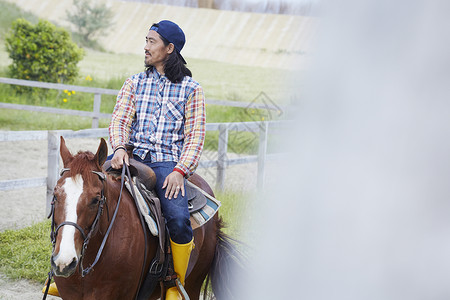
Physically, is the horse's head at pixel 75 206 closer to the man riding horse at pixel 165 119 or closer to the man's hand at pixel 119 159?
the man's hand at pixel 119 159

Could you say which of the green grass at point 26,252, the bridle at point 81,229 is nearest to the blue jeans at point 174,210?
the bridle at point 81,229

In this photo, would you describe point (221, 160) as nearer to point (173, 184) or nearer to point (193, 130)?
point (193, 130)

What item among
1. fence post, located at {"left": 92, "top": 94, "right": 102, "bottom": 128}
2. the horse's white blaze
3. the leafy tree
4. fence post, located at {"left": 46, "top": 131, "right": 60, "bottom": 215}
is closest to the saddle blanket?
the horse's white blaze

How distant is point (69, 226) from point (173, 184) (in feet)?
2.44

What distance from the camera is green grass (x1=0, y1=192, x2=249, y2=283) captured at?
425 centimetres

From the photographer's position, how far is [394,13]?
1195mm

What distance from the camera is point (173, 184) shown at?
9.17 feet

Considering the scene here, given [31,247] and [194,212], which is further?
[31,247]

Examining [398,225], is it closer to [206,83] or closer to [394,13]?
[394,13]

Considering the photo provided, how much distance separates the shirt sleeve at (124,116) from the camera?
2.88 m

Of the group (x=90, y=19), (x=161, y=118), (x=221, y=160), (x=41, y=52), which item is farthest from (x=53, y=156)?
(x=90, y=19)

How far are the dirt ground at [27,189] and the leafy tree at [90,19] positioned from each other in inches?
452

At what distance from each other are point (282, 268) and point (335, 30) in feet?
2.46

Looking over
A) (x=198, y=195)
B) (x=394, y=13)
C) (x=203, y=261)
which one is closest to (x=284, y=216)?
(x=394, y=13)
